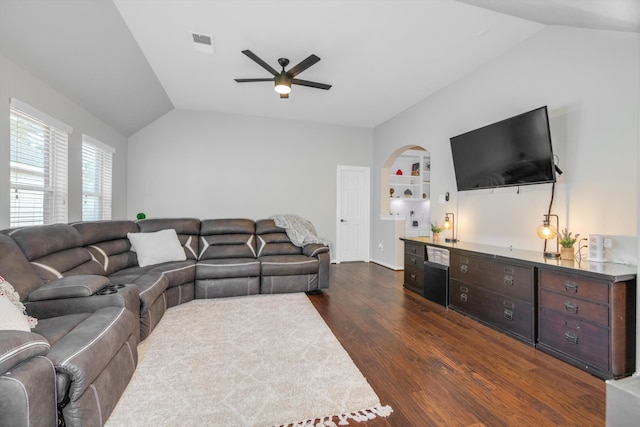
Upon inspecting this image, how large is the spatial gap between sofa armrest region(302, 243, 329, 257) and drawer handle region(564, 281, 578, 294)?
262 centimetres

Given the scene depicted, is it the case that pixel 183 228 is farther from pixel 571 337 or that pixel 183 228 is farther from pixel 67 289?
pixel 571 337

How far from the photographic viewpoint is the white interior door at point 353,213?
6.08m

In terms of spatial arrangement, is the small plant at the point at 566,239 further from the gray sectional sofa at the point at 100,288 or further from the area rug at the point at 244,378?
the gray sectional sofa at the point at 100,288

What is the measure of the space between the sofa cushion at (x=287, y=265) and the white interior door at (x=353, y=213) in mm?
2209

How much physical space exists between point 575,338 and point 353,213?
4337mm

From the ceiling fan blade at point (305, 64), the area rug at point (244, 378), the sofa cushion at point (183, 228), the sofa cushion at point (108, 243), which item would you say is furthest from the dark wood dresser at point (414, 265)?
the sofa cushion at point (108, 243)

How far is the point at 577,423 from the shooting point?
4.99ft

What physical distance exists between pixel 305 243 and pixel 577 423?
3279 millimetres

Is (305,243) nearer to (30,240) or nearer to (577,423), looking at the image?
(30,240)

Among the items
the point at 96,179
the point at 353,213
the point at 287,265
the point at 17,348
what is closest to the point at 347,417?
the point at 17,348

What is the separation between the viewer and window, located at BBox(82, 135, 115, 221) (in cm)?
377

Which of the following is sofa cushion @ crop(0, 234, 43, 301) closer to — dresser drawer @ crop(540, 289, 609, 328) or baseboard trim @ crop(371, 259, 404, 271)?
dresser drawer @ crop(540, 289, 609, 328)

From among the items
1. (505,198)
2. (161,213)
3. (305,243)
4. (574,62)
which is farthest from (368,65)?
(161,213)

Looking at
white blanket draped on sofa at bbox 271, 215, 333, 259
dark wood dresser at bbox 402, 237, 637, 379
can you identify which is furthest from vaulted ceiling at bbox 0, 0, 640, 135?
white blanket draped on sofa at bbox 271, 215, 333, 259
